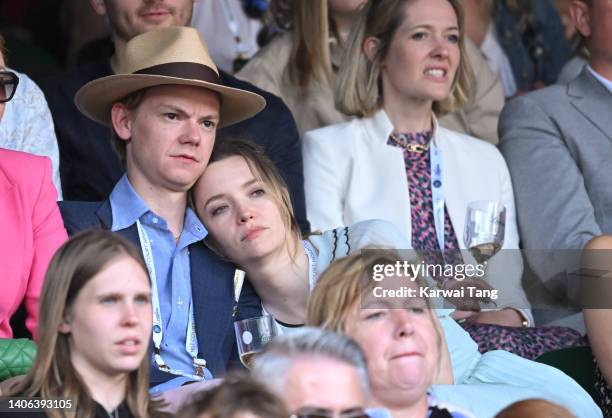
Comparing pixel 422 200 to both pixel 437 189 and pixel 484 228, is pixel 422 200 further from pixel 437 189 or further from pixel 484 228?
pixel 484 228

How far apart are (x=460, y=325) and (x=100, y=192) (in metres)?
1.41

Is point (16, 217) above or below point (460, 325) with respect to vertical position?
above

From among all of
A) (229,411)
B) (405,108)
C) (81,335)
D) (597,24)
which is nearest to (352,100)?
(405,108)

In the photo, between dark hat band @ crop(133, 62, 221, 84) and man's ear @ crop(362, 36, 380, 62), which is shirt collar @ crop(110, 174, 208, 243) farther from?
man's ear @ crop(362, 36, 380, 62)

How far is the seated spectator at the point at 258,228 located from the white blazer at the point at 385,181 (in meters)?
0.75

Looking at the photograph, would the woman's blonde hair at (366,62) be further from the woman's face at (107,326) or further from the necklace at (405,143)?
the woman's face at (107,326)

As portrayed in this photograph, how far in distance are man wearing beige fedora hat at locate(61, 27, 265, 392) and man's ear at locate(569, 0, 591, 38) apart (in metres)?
1.81

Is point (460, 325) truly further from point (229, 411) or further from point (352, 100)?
point (229, 411)

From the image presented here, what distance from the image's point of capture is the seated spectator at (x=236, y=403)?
3090 millimetres

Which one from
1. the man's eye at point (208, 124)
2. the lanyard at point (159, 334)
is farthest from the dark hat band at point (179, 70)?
the lanyard at point (159, 334)

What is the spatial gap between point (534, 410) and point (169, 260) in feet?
5.18

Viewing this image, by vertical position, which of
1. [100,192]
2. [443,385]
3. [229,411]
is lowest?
[229,411]

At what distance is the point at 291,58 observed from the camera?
6.14m

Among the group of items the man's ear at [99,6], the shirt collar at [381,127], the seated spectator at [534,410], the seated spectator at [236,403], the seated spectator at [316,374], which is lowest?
the seated spectator at [534,410]
